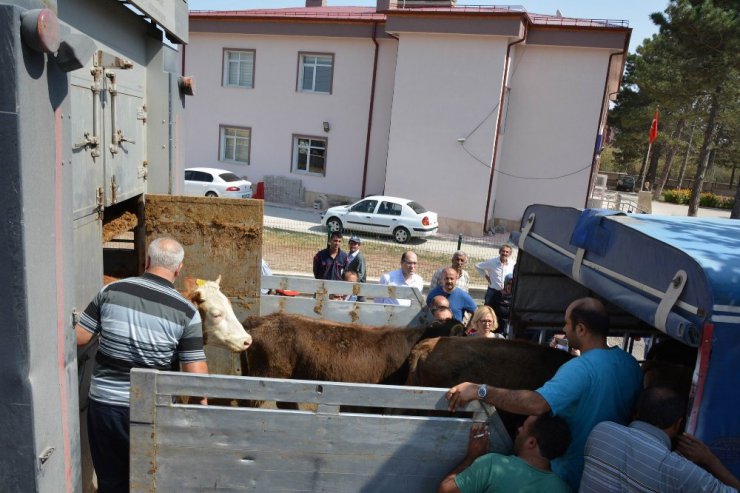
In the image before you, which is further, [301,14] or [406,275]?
[301,14]

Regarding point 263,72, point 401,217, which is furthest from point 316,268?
point 263,72

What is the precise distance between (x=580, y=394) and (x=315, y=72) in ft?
78.0

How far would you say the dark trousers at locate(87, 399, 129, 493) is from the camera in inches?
125

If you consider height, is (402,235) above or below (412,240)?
above

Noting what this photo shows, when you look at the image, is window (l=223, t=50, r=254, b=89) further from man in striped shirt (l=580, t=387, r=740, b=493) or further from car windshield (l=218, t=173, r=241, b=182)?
man in striped shirt (l=580, t=387, r=740, b=493)

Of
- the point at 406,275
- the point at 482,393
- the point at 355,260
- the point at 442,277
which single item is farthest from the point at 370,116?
the point at 482,393

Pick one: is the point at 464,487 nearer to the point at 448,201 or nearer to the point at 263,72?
the point at 448,201

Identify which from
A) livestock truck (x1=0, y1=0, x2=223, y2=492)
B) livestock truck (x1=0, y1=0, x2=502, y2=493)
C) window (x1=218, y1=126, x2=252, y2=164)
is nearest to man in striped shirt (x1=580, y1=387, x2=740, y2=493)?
livestock truck (x1=0, y1=0, x2=502, y2=493)

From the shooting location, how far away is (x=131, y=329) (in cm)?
307

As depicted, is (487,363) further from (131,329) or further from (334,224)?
(334,224)

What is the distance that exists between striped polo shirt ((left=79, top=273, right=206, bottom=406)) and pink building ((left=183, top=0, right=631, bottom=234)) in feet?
64.6

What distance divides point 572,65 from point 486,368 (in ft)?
65.7

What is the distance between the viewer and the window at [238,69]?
25844 mm

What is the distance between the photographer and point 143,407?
2.89m
